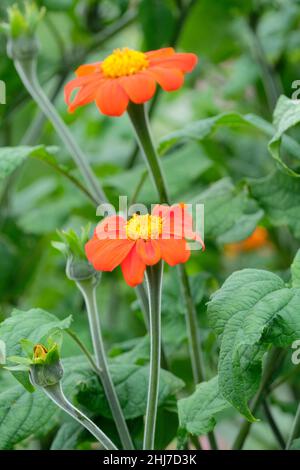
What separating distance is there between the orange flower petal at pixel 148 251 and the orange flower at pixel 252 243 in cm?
73

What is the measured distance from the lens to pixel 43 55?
41.2 inches

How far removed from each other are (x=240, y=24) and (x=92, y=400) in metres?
0.68

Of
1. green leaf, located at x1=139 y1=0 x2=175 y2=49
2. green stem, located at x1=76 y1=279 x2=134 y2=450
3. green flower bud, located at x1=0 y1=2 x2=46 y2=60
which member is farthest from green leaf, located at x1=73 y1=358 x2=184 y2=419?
green leaf, located at x1=139 y1=0 x2=175 y2=49

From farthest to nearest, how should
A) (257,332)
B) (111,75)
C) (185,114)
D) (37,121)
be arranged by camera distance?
1. (185,114)
2. (37,121)
3. (111,75)
4. (257,332)

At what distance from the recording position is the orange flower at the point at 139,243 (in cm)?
51

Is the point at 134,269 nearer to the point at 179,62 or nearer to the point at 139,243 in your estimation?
the point at 139,243

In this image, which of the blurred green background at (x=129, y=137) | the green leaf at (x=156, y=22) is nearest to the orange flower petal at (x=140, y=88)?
the blurred green background at (x=129, y=137)

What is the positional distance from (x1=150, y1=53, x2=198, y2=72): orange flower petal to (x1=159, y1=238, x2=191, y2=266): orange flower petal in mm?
157

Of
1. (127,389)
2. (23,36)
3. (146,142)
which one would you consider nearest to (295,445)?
(127,389)

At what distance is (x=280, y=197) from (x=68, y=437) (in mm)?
243

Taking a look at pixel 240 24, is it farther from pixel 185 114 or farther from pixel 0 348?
pixel 0 348

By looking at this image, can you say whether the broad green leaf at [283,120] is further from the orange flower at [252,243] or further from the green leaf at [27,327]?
the orange flower at [252,243]

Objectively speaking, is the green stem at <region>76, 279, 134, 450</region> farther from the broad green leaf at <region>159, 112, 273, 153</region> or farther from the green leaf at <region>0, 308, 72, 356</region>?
the broad green leaf at <region>159, 112, 273, 153</region>
